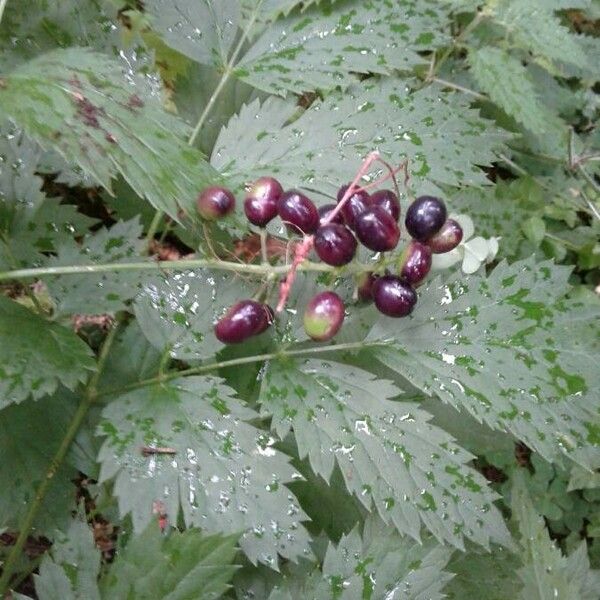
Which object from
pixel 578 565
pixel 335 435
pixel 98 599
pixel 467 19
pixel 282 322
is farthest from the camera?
pixel 467 19

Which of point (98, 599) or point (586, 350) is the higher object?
point (586, 350)

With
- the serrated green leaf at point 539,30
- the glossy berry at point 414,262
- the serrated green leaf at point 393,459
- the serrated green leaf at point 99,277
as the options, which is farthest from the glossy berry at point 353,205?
the serrated green leaf at point 539,30

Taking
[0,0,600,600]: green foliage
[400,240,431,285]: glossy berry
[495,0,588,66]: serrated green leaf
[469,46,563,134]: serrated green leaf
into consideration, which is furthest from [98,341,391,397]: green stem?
[495,0,588,66]: serrated green leaf

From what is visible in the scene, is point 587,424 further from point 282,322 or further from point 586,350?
point 282,322

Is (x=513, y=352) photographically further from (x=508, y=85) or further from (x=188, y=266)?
(x=508, y=85)

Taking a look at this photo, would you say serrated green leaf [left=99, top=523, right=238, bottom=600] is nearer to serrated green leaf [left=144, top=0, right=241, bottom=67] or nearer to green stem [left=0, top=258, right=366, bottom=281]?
green stem [left=0, top=258, right=366, bottom=281]

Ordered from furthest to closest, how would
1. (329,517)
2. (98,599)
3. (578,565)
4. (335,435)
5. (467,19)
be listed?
(467,19)
(578,565)
(329,517)
(335,435)
(98,599)

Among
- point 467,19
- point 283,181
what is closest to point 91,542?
point 283,181

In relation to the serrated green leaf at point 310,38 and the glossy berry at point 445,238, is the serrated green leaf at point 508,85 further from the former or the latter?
the glossy berry at point 445,238

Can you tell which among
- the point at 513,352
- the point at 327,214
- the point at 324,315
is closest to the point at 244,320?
the point at 324,315
